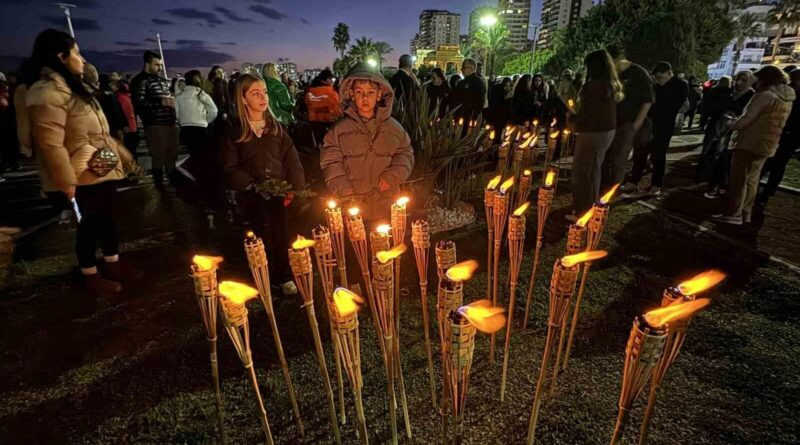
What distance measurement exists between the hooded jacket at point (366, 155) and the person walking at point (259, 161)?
0.47 metres

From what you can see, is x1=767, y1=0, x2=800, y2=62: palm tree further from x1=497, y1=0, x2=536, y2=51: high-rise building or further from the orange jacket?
x1=497, y1=0, x2=536, y2=51: high-rise building

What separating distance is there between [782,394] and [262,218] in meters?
4.11

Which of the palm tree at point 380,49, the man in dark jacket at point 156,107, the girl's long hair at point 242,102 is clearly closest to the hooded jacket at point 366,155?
the girl's long hair at point 242,102

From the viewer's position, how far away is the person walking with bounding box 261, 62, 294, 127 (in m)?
6.50

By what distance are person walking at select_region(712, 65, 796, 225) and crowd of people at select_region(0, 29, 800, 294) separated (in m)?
0.01

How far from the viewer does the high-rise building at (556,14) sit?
484 feet

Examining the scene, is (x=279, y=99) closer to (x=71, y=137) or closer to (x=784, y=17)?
(x=71, y=137)

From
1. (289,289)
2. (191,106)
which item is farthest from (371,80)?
(191,106)

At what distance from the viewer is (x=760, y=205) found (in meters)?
6.48

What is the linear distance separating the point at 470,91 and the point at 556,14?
7494 inches

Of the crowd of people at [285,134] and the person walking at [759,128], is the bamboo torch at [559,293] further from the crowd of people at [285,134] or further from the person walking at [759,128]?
the person walking at [759,128]

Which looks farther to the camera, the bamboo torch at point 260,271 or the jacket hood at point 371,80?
the jacket hood at point 371,80

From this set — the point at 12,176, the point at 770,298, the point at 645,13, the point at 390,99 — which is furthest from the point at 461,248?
the point at 645,13

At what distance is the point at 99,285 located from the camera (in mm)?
3807
